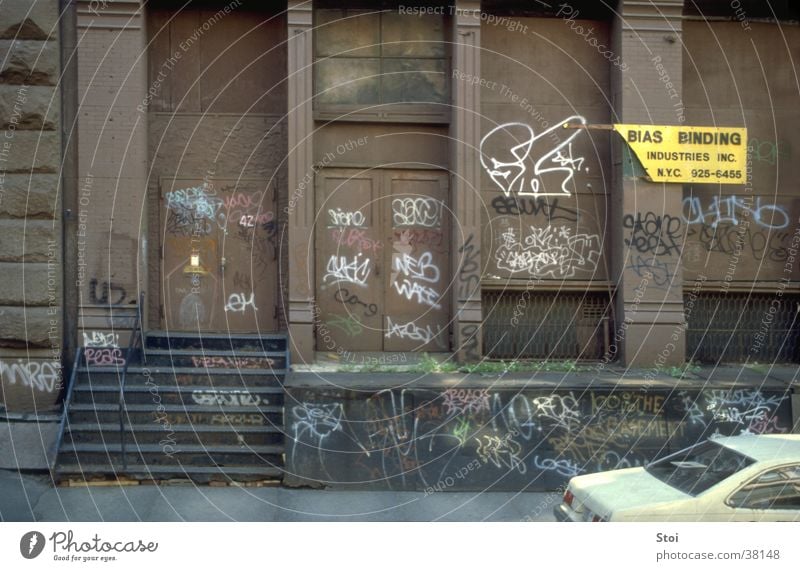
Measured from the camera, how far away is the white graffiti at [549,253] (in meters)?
12.4

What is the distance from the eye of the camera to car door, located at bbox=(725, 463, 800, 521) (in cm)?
699

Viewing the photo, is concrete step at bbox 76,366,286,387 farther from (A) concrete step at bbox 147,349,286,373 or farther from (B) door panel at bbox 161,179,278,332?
(B) door panel at bbox 161,179,278,332

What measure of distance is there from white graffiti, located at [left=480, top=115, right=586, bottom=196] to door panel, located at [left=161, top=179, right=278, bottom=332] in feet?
9.61

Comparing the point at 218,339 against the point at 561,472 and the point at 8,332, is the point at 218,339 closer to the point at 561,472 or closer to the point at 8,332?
the point at 8,332

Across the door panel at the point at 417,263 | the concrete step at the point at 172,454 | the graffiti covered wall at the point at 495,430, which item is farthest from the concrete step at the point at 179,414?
the door panel at the point at 417,263

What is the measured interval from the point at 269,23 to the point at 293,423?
525 centimetres

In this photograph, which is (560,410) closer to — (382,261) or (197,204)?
(382,261)

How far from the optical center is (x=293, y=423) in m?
10.1

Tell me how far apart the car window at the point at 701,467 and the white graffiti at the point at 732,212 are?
5.12m

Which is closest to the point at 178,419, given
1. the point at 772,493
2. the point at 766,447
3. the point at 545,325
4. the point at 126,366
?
the point at 126,366

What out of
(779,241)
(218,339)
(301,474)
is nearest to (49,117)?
(218,339)

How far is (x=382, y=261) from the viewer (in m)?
12.2

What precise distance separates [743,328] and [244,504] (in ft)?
22.1

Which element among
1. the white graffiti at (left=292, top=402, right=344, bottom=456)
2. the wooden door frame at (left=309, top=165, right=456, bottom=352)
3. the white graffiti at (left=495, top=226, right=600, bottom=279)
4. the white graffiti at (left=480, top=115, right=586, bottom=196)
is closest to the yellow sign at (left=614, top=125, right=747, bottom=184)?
the white graffiti at (left=480, top=115, right=586, bottom=196)
